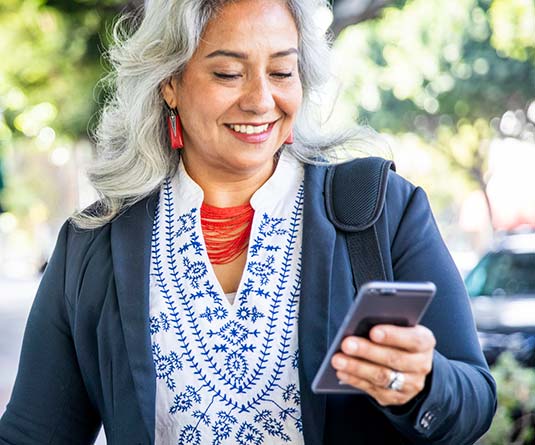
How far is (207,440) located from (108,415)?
25cm

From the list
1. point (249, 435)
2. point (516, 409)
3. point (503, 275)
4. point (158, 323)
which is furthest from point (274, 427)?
point (503, 275)

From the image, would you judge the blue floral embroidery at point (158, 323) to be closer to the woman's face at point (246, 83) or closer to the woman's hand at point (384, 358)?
the woman's face at point (246, 83)

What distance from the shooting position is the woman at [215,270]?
210 cm

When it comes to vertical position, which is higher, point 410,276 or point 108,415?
point 410,276

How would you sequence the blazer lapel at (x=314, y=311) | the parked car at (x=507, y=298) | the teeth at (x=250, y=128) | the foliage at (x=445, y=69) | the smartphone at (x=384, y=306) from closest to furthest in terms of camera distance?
1. the smartphone at (x=384, y=306)
2. the blazer lapel at (x=314, y=311)
3. the teeth at (x=250, y=128)
4. the parked car at (x=507, y=298)
5. the foliage at (x=445, y=69)

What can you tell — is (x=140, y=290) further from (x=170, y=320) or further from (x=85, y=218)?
(x=85, y=218)

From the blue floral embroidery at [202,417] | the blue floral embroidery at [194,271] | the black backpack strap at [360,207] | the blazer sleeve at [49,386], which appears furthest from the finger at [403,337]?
the blazer sleeve at [49,386]

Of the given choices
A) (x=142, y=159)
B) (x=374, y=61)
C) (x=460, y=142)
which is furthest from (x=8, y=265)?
(x=142, y=159)

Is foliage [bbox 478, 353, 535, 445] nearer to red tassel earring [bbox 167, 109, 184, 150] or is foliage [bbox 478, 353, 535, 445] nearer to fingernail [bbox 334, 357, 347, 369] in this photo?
red tassel earring [bbox 167, 109, 184, 150]

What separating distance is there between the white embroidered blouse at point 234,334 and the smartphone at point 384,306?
455 mm

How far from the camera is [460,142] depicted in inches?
941

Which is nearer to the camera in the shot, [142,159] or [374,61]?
[142,159]

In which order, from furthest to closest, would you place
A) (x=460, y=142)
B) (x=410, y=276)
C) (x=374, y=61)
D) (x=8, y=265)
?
(x=8, y=265) → (x=460, y=142) → (x=374, y=61) → (x=410, y=276)

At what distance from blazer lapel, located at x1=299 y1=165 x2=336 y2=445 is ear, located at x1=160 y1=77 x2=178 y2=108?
507 millimetres
